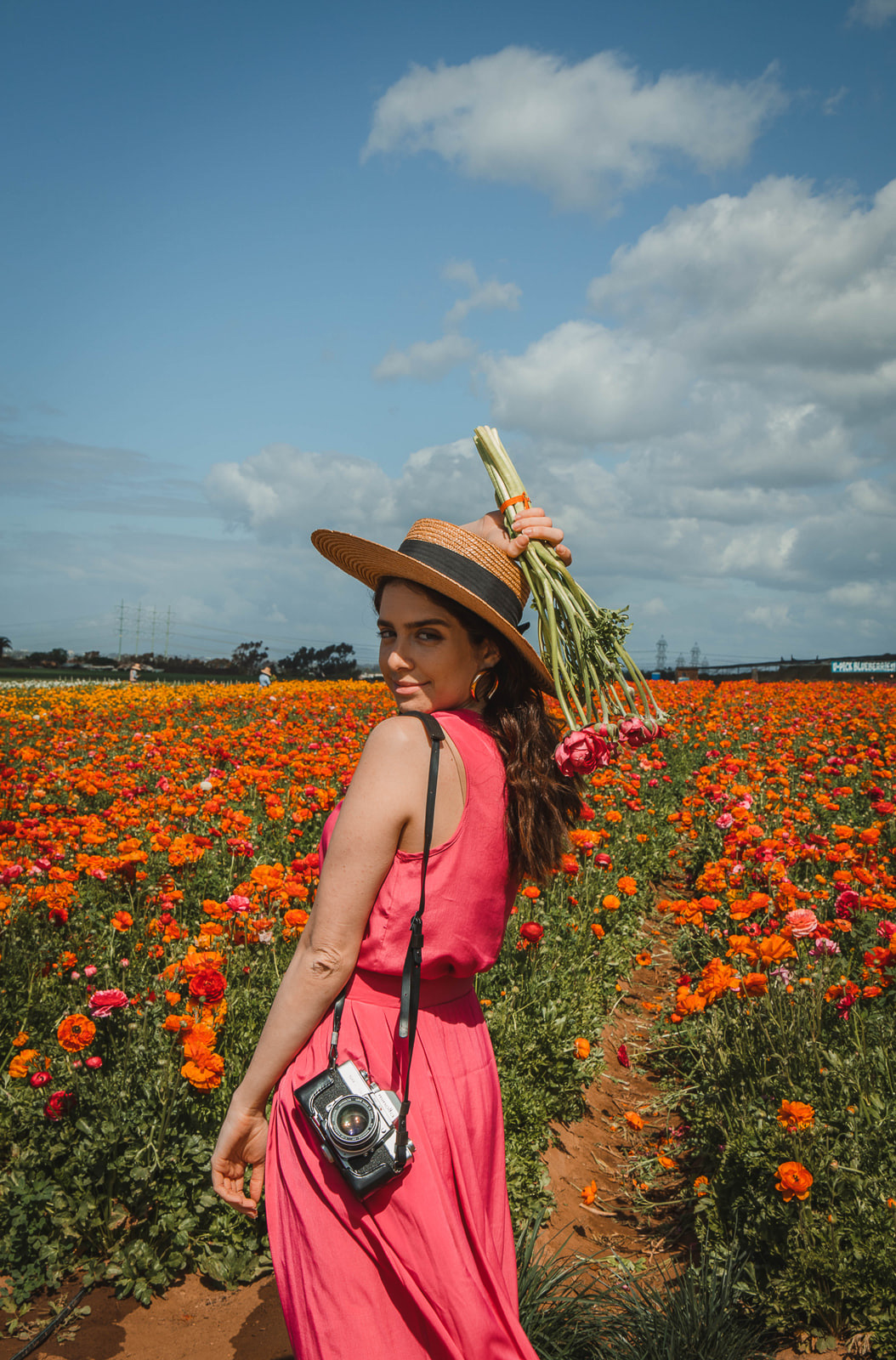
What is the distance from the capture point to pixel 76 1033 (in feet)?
8.91

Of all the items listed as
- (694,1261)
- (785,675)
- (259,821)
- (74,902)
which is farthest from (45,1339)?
(785,675)

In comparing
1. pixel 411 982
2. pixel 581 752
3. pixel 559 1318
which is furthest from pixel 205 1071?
pixel 581 752

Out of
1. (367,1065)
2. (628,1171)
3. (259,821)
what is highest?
(367,1065)

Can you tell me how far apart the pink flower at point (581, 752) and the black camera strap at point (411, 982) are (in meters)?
0.25

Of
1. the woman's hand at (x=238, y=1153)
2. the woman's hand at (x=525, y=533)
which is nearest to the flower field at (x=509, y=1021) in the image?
the woman's hand at (x=238, y=1153)

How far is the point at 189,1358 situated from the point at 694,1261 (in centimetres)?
185

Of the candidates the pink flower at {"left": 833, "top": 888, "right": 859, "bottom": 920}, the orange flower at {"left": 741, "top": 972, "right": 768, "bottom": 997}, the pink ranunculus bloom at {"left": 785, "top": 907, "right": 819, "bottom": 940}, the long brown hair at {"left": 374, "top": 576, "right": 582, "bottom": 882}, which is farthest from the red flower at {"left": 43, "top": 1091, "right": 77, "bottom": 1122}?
the pink flower at {"left": 833, "top": 888, "right": 859, "bottom": 920}

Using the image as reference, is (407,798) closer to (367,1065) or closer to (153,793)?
(367,1065)

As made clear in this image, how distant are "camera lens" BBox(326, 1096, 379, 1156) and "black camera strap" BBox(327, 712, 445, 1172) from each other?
0.16 ft

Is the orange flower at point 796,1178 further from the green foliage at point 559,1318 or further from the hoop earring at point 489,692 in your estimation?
the hoop earring at point 489,692

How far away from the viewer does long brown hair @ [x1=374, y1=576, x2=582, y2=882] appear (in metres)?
1.66

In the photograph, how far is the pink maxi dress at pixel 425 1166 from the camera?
4.47 ft

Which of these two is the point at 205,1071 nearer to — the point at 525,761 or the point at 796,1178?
the point at 525,761

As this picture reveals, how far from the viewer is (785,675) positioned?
30359 mm
